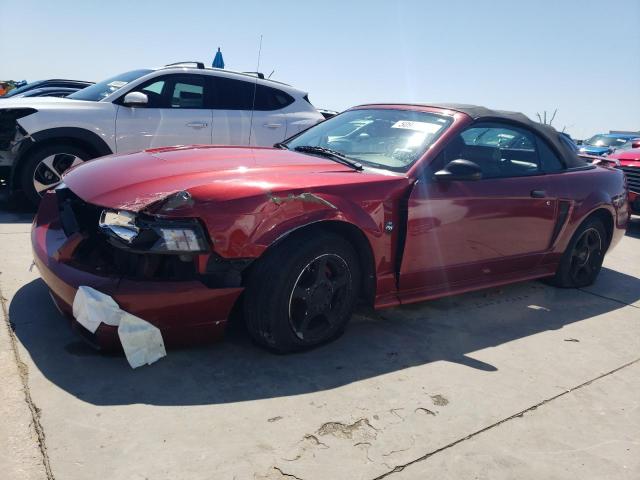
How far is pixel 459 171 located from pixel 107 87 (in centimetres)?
460

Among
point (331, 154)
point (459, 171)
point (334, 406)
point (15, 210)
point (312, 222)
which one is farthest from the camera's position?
point (15, 210)

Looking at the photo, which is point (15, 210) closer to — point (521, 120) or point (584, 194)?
point (521, 120)

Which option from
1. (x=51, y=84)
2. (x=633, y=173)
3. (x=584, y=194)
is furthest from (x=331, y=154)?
(x=51, y=84)

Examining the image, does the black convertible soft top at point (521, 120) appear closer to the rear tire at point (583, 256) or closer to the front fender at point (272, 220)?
the rear tire at point (583, 256)

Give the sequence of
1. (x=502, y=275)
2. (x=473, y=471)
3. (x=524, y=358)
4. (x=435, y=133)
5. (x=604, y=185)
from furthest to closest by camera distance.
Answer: (x=604, y=185) → (x=502, y=275) → (x=435, y=133) → (x=524, y=358) → (x=473, y=471)

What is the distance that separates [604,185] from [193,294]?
3790mm

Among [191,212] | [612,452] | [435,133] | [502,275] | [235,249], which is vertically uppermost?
[435,133]

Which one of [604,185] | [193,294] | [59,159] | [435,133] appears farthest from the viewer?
[59,159]

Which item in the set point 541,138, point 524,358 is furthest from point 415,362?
point 541,138

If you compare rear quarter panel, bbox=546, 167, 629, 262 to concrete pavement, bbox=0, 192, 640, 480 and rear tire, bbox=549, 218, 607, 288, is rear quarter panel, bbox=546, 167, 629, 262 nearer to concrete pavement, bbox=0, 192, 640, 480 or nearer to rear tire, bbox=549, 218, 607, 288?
rear tire, bbox=549, 218, 607, 288

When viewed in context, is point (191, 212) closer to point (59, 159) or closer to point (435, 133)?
point (435, 133)

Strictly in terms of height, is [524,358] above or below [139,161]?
below

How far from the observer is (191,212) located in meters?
2.53

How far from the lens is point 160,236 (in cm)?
253
